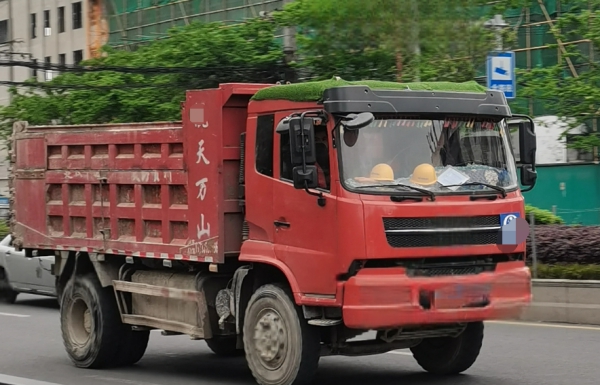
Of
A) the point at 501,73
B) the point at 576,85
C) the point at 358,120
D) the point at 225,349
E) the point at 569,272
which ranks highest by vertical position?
the point at 576,85

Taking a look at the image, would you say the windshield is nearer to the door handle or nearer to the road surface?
the door handle

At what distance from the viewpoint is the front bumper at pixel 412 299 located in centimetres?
839

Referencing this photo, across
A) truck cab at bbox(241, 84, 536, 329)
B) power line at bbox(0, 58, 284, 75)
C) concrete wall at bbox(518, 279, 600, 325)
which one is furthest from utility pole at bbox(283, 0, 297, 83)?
truck cab at bbox(241, 84, 536, 329)

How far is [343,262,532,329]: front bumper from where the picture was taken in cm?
839

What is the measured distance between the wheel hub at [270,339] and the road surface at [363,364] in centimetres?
113

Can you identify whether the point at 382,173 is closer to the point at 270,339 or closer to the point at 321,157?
the point at 321,157

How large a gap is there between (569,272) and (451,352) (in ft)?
17.3

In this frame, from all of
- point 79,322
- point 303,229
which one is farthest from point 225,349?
point 303,229

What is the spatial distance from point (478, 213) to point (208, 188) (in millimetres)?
2443

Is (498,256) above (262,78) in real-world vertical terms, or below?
below

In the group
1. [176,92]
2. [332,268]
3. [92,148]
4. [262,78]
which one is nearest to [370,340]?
[332,268]

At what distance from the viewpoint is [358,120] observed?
27.9 feet

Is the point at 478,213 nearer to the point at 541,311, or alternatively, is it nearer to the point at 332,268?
the point at 332,268

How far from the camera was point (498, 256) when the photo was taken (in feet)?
29.7
